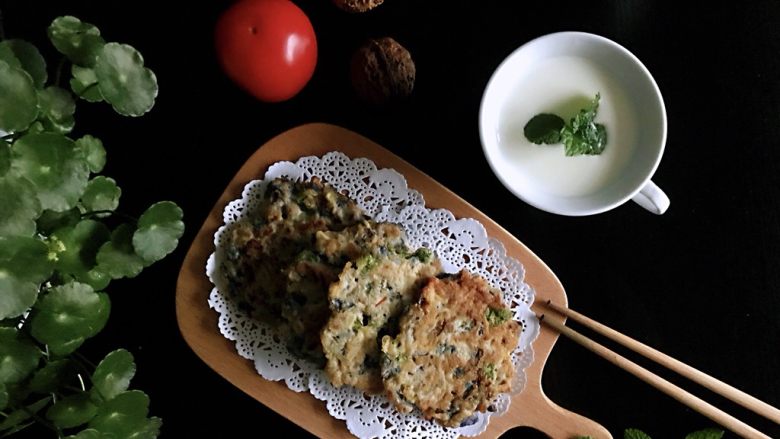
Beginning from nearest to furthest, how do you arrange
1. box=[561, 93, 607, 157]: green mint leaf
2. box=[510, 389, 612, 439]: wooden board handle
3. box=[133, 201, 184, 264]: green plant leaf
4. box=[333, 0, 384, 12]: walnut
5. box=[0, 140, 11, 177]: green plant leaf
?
box=[0, 140, 11, 177]: green plant leaf, box=[133, 201, 184, 264]: green plant leaf, box=[561, 93, 607, 157]: green mint leaf, box=[333, 0, 384, 12]: walnut, box=[510, 389, 612, 439]: wooden board handle

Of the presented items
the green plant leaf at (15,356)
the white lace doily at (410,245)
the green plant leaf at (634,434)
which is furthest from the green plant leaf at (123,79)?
the green plant leaf at (634,434)

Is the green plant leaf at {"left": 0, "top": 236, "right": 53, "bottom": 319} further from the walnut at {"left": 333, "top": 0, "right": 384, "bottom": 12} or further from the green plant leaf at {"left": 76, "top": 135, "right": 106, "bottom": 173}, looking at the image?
the walnut at {"left": 333, "top": 0, "right": 384, "bottom": 12}

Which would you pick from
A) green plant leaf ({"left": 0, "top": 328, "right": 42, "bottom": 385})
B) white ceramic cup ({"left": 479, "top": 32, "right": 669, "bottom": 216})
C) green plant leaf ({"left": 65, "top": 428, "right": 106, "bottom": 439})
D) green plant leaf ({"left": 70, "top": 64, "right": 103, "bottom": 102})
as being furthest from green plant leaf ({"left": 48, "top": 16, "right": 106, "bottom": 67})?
white ceramic cup ({"left": 479, "top": 32, "right": 669, "bottom": 216})

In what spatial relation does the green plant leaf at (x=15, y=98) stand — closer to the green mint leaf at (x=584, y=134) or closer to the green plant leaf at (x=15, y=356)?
the green plant leaf at (x=15, y=356)

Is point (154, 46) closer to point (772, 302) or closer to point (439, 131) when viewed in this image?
point (439, 131)

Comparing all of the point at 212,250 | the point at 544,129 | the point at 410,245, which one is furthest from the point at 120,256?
the point at 544,129
